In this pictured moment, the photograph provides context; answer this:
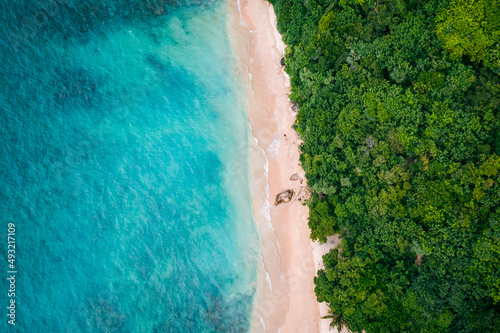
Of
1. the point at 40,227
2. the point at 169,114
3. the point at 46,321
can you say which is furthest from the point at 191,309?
the point at 169,114

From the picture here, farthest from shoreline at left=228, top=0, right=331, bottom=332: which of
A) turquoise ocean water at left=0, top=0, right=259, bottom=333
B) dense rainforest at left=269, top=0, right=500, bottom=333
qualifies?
dense rainforest at left=269, top=0, right=500, bottom=333

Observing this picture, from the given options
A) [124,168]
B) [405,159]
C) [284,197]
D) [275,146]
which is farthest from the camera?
[124,168]

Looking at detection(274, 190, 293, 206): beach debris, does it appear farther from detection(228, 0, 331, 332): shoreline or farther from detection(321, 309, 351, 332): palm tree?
detection(321, 309, 351, 332): palm tree

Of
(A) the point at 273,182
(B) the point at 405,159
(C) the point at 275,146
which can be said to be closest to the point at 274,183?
(A) the point at 273,182

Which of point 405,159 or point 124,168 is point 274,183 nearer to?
point 405,159

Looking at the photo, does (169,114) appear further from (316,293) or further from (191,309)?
(316,293)

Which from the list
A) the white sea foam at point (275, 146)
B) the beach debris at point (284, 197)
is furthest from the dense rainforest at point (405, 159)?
the white sea foam at point (275, 146)

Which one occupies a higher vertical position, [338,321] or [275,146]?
[275,146]
